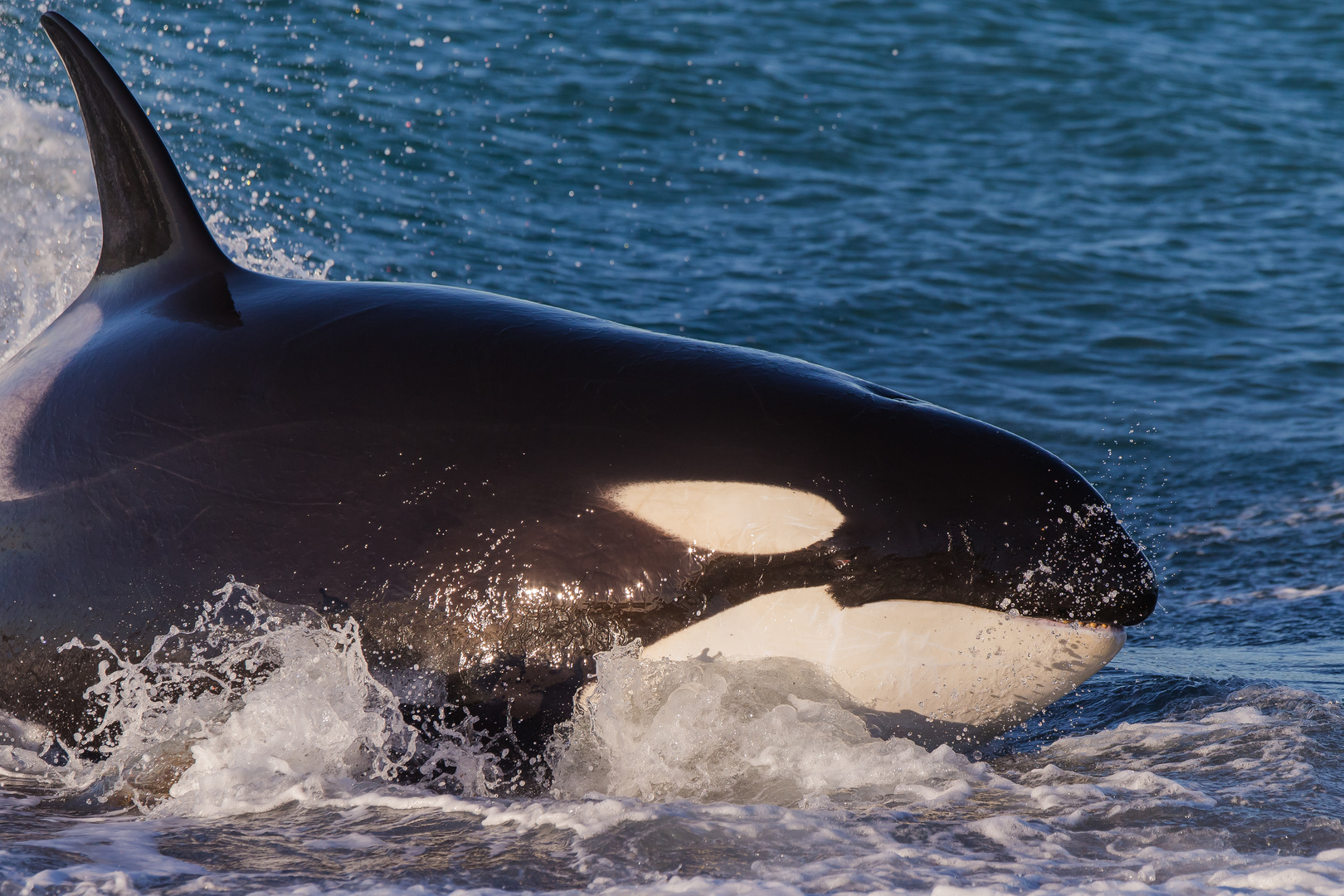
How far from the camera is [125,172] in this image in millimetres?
4934

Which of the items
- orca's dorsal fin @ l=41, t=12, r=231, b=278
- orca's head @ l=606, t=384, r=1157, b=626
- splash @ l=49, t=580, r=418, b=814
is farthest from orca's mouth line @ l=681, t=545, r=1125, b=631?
orca's dorsal fin @ l=41, t=12, r=231, b=278

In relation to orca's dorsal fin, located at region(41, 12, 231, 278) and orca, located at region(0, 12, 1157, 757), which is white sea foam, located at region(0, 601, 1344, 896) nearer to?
orca, located at region(0, 12, 1157, 757)

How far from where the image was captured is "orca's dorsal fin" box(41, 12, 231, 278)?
4.85 m

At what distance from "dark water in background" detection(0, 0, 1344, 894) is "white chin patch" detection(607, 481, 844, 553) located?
30.0 inches

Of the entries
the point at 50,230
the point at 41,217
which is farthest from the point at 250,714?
the point at 41,217

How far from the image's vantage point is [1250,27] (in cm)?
2350

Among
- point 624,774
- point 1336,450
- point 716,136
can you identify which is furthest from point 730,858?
point 716,136

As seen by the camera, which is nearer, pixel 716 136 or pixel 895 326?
pixel 895 326

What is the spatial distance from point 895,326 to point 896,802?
29.8 feet

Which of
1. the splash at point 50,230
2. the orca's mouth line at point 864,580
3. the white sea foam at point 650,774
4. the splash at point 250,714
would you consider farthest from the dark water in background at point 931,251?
the orca's mouth line at point 864,580

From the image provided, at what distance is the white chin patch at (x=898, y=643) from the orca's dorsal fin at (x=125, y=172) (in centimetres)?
263

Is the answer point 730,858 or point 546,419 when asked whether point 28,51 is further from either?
point 730,858

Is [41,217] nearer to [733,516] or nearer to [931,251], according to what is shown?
[931,251]

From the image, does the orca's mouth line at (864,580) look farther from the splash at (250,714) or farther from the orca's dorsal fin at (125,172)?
the orca's dorsal fin at (125,172)
